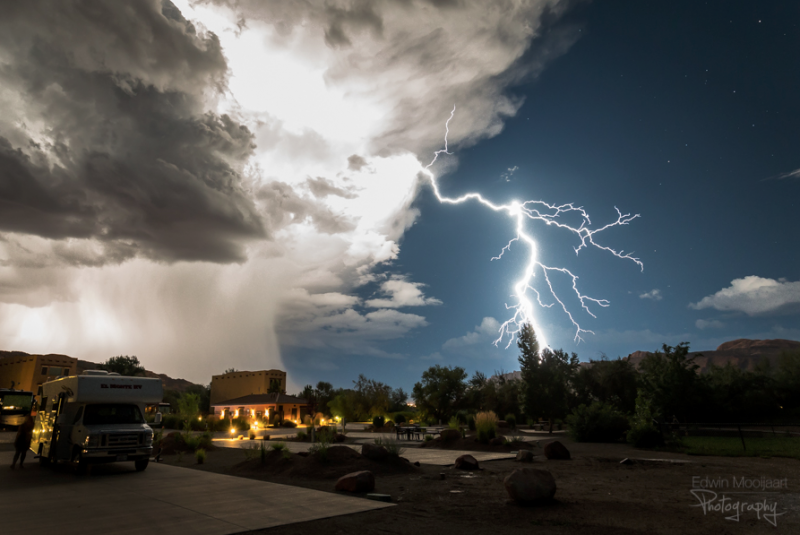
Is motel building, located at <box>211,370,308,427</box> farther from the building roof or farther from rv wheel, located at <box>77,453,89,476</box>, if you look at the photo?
rv wheel, located at <box>77,453,89,476</box>

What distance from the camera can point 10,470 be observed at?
12.4 metres

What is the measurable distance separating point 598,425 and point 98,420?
21346mm

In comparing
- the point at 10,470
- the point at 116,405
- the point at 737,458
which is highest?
the point at 116,405

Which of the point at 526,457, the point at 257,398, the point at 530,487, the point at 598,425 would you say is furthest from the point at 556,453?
the point at 257,398

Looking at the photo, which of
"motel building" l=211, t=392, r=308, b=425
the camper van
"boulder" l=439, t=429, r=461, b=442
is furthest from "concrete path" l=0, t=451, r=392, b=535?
"motel building" l=211, t=392, r=308, b=425

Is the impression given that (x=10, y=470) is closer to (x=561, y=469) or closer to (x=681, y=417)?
(x=561, y=469)

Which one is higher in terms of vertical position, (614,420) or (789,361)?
(789,361)

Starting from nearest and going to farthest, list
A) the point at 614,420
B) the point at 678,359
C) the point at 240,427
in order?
1. the point at 614,420
2. the point at 678,359
3. the point at 240,427

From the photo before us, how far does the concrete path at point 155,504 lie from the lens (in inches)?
249

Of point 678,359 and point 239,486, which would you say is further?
point 678,359

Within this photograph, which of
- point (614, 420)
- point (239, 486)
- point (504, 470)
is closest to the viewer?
point (239, 486)

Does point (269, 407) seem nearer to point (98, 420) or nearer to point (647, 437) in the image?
point (98, 420)

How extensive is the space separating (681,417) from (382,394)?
95.3 ft

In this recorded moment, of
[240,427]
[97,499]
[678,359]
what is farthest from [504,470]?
[240,427]
